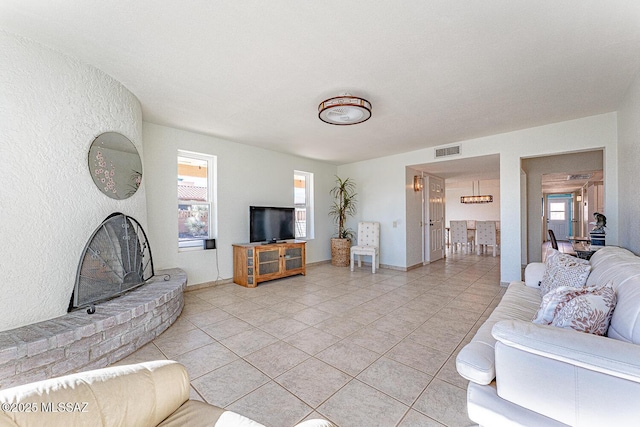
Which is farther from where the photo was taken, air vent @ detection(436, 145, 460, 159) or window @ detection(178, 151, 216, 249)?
air vent @ detection(436, 145, 460, 159)

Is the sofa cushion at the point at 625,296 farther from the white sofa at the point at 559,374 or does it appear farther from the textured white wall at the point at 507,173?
the textured white wall at the point at 507,173

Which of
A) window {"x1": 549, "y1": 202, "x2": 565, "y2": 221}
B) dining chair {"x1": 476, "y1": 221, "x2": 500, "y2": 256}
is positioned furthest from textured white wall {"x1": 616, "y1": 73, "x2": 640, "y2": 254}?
window {"x1": 549, "y1": 202, "x2": 565, "y2": 221}

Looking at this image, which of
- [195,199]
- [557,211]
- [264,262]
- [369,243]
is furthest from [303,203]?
[557,211]

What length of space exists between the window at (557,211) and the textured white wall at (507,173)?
12.1 metres

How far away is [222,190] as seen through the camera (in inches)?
181

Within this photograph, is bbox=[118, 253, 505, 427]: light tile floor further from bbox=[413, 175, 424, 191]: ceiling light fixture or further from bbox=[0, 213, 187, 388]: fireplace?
bbox=[413, 175, 424, 191]: ceiling light fixture

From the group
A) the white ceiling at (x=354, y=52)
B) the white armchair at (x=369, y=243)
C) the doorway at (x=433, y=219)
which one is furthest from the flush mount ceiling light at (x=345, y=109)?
the doorway at (x=433, y=219)

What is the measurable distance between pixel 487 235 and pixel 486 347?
7472mm

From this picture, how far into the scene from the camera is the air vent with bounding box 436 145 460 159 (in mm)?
4852

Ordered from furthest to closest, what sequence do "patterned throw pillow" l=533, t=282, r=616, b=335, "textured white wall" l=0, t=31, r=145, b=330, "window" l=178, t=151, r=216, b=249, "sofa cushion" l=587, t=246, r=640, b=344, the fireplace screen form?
"window" l=178, t=151, r=216, b=249 → the fireplace screen → "textured white wall" l=0, t=31, r=145, b=330 → "patterned throw pillow" l=533, t=282, r=616, b=335 → "sofa cushion" l=587, t=246, r=640, b=344

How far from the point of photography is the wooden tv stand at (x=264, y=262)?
444cm

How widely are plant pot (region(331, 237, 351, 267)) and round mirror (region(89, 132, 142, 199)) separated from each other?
4220mm

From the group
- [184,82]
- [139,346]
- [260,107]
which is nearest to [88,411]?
[139,346]

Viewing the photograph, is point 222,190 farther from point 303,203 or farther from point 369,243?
point 369,243
